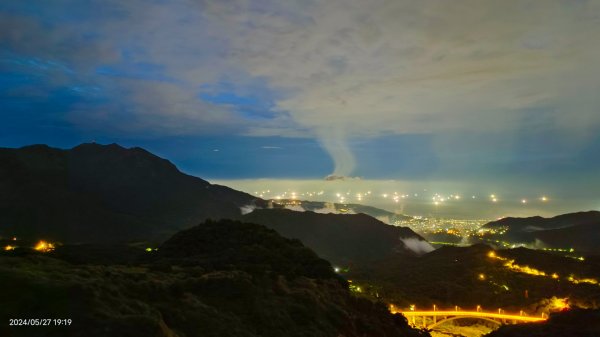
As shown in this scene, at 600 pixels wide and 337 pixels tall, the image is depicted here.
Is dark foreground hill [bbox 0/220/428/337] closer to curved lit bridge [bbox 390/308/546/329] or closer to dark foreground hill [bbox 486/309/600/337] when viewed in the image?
dark foreground hill [bbox 486/309/600/337]

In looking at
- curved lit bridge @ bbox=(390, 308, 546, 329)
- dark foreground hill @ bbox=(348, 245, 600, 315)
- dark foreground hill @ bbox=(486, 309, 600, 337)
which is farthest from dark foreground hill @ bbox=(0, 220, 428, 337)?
dark foreground hill @ bbox=(348, 245, 600, 315)

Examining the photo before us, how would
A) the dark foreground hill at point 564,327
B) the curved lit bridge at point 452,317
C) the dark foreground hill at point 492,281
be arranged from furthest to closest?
the dark foreground hill at point 492,281 → the curved lit bridge at point 452,317 → the dark foreground hill at point 564,327

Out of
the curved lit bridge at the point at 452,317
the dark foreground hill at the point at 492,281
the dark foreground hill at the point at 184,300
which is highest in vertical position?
the dark foreground hill at the point at 184,300

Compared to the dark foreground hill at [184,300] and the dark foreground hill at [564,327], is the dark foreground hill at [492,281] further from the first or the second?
the dark foreground hill at [184,300]

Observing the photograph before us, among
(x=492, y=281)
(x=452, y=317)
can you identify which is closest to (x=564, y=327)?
(x=452, y=317)

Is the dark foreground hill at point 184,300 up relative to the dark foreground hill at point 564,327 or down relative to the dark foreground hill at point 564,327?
up

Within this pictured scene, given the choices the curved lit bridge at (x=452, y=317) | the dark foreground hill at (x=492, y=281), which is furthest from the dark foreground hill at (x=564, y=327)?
the dark foreground hill at (x=492, y=281)

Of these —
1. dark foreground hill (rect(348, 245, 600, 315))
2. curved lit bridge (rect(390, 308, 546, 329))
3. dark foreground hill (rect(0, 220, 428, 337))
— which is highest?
dark foreground hill (rect(0, 220, 428, 337))

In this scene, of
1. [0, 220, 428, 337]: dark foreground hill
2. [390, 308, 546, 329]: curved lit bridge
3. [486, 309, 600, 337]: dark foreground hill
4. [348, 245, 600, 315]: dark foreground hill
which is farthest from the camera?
[348, 245, 600, 315]: dark foreground hill

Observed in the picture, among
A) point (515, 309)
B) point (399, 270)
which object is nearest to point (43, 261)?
point (515, 309)
